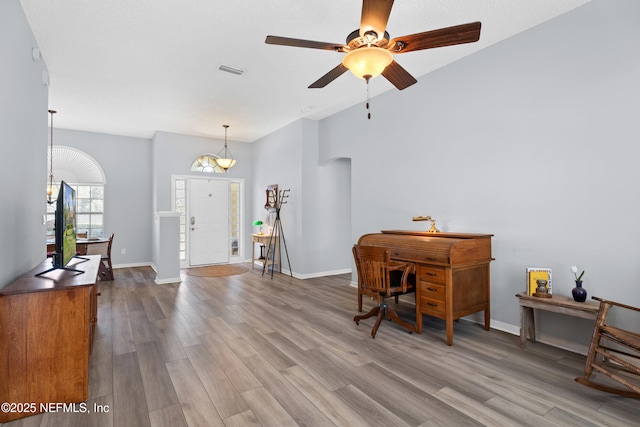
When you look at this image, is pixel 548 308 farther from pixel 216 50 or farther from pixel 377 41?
pixel 216 50

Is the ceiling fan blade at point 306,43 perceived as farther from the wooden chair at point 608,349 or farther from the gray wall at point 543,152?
the wooden chair at point 608,349

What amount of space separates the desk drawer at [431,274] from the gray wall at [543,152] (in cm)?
82

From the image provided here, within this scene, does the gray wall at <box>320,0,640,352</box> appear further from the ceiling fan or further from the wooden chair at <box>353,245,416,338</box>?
the ceiling fan

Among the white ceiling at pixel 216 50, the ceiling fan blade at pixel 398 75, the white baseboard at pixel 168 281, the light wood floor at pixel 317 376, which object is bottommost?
the light wood floor at pixel 317 376

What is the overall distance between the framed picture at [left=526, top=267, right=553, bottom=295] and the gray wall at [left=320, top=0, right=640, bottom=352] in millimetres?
122

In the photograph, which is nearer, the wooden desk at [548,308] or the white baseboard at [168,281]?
the wooden desk at [548,308]

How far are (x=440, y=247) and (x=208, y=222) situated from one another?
579 cm

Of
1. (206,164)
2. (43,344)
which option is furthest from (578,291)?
(206,164)

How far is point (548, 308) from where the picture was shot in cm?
266

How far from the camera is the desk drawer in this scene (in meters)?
3.01

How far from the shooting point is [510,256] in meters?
3.27

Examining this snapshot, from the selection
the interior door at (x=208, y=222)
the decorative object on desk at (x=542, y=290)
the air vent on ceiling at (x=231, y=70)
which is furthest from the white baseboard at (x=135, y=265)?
the decorative object on desk at (x=542, y=290)

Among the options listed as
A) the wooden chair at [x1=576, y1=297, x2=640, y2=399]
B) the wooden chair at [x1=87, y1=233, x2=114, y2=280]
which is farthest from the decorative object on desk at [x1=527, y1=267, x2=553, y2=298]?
the wooden chair at [x1=87, y1=233, x2=114, y2=280]

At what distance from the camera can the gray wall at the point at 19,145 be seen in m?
2.29
